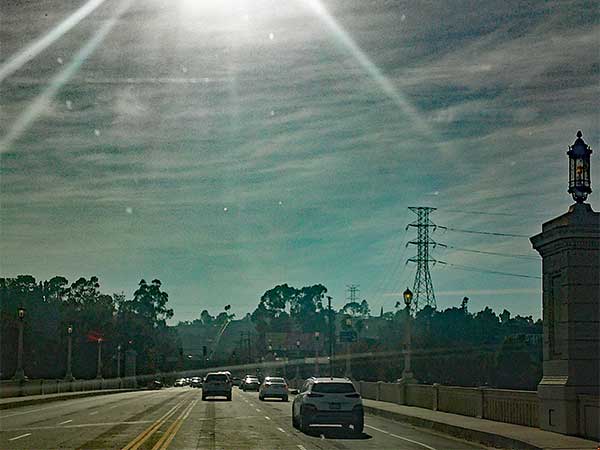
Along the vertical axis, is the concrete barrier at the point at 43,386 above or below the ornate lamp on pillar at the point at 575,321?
below

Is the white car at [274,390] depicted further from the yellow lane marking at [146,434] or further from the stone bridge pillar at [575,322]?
the stone bridge pillar at [575,322]

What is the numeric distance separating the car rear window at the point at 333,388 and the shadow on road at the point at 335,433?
1.31 metres

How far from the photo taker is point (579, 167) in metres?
25.5

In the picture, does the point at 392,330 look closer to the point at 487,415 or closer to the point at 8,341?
the point at 8,341

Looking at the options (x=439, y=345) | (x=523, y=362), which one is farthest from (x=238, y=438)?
(x=439, y=345)

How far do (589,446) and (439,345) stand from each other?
269 feet

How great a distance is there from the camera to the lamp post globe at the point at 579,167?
25.0 m

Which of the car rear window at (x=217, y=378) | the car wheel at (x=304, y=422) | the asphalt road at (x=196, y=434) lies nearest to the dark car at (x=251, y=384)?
the car rear window at (x=217, y=378)

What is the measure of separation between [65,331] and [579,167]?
11461 centimetres

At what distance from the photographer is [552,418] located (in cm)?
2450

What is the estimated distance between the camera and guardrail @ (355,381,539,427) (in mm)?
27172

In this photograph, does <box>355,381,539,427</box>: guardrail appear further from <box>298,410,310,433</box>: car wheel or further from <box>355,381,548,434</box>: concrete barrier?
<box>298,410,310,433</box>: car wheel

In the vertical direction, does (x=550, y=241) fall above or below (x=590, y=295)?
above

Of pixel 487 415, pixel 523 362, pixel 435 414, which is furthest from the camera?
pixel 523 362
